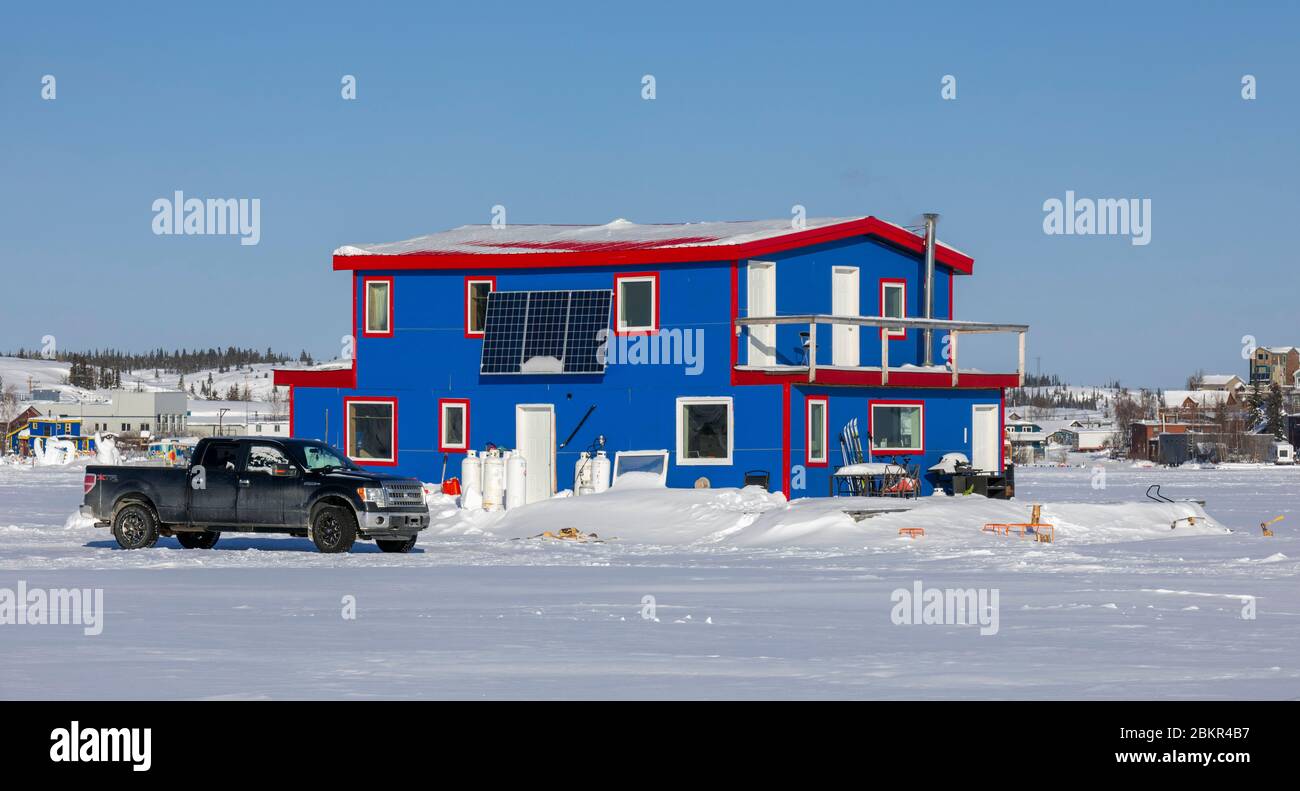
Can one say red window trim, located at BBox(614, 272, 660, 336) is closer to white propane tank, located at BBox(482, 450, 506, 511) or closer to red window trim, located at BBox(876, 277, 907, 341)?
white propane tank, located at BBox(482, 450, 506, 511)

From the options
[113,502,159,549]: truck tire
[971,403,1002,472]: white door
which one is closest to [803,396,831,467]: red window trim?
[971,403,1002,472]: white door

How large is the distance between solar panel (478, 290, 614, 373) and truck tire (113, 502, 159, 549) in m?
12.6

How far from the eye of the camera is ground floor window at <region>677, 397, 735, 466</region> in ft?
123

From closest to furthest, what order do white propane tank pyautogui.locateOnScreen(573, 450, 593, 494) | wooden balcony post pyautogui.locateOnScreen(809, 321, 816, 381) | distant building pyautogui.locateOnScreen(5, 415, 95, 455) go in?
wooden balcony post pyautogui.locateOnScreen(809, 321, 816, 381) < white propane tank pyautogui.locateOnScreen(573, 450, 593, 494) < distant building pyautogui.locateOnScreen(5, 415, 95, 455)

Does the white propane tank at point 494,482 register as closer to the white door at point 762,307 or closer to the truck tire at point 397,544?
Answer: the white door at point 762,307

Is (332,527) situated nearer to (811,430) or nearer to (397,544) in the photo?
(397,544)

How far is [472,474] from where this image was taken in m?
36.8

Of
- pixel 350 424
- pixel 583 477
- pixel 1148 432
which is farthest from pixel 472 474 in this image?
pixel 1148 432

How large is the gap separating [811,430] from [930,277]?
6.95 meters

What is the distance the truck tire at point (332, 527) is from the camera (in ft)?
89.9

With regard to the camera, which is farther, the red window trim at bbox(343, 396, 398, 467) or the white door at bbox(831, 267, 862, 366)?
the red window trim at bbox(343, 396, 398, 467)

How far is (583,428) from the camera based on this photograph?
1537 inches

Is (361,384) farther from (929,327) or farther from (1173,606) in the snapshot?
(1173,606)
